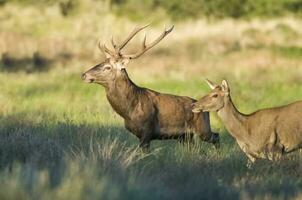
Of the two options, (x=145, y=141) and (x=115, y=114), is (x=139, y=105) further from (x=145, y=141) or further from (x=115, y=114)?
(x=115, y=114)

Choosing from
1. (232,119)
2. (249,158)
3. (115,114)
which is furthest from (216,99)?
(115,114)

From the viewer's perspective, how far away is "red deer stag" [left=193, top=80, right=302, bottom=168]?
12.9 m

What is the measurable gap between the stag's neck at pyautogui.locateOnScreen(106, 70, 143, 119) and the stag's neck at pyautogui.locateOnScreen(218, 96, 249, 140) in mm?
1247

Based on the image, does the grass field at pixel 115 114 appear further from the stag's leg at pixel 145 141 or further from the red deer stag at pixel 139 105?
the red deer stag at pixel 139 105

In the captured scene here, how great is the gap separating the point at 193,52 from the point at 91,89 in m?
11.4

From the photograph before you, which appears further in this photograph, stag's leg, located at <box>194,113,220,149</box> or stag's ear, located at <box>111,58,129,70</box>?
stag's leg, located at <box>194,113,220,149</box>

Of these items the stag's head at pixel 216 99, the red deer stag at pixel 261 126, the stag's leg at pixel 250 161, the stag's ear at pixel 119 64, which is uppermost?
the stag's ear at pixel 119 64

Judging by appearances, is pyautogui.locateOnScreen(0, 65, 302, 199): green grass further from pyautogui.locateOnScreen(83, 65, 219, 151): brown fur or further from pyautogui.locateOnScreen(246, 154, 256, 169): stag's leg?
pyautogui.locateOnScreen(83, 65, 219, 151): brown fur

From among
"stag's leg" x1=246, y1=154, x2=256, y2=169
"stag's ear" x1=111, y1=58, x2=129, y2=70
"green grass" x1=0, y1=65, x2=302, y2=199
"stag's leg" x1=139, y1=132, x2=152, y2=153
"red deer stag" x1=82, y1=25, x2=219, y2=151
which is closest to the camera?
"green grass" x1=0, y1=65, x2=302, y2=199

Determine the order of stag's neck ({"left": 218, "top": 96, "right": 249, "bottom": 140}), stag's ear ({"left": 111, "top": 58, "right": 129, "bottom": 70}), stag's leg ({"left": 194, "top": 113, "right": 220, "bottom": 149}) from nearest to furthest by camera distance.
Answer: stag's neck ({"left": 218, "top": 96, "right": 249, "bottom": 140}) → stag's ear ({"left": 111, "top": 58, "right": 129, "bottom": 70}) → stag's leg ({"left": 194, "top": 113, "right": 220, "bottom": 149})

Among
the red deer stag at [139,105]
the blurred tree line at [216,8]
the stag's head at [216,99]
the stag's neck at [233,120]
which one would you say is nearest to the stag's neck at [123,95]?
the red deer stag at [139,105]

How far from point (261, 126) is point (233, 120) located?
507 mm

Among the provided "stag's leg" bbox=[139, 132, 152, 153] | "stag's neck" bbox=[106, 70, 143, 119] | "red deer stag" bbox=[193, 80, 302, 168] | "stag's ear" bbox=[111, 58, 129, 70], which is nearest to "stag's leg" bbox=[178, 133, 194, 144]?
"stag's leg" bbox=[139, 132, 152, 153]

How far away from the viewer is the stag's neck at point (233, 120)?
1341cm
